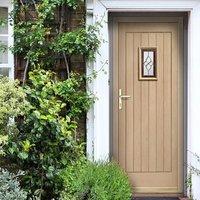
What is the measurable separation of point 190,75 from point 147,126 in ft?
3.04

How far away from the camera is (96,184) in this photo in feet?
21.9

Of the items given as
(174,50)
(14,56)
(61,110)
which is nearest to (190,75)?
(174,50)

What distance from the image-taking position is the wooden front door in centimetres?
817

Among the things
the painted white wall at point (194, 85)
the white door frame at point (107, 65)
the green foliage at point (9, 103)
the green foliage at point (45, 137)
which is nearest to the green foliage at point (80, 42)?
the white door frame at point (107, 65)

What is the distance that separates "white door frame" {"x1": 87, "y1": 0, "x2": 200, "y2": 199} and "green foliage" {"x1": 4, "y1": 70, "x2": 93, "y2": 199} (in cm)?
22

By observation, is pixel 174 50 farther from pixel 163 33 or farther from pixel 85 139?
pixel 85 139

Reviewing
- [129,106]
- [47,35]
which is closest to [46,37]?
[47,35]

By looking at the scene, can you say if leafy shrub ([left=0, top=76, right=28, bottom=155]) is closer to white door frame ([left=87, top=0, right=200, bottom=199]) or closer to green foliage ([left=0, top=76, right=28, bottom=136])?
green foliage ([left=0, top=76, right=28, bottom=136])

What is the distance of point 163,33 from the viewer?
8.17 meters

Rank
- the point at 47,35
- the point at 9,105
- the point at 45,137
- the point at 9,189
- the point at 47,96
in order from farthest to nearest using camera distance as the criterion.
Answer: the point at 47,35 < the point at 47,96 < the point at 45,137 < the point at 9,105 < the point at 9,189

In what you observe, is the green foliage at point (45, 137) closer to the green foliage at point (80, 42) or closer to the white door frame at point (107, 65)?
the white door frame at point (107, 65)

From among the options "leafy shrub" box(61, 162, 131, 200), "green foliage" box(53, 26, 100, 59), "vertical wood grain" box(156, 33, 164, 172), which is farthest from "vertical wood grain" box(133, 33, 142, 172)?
"leafy shrub" box(61, 162, 131, 200)

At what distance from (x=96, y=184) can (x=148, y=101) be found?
75.8 inches

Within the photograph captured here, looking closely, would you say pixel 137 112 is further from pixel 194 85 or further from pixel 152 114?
pixel 194 85
